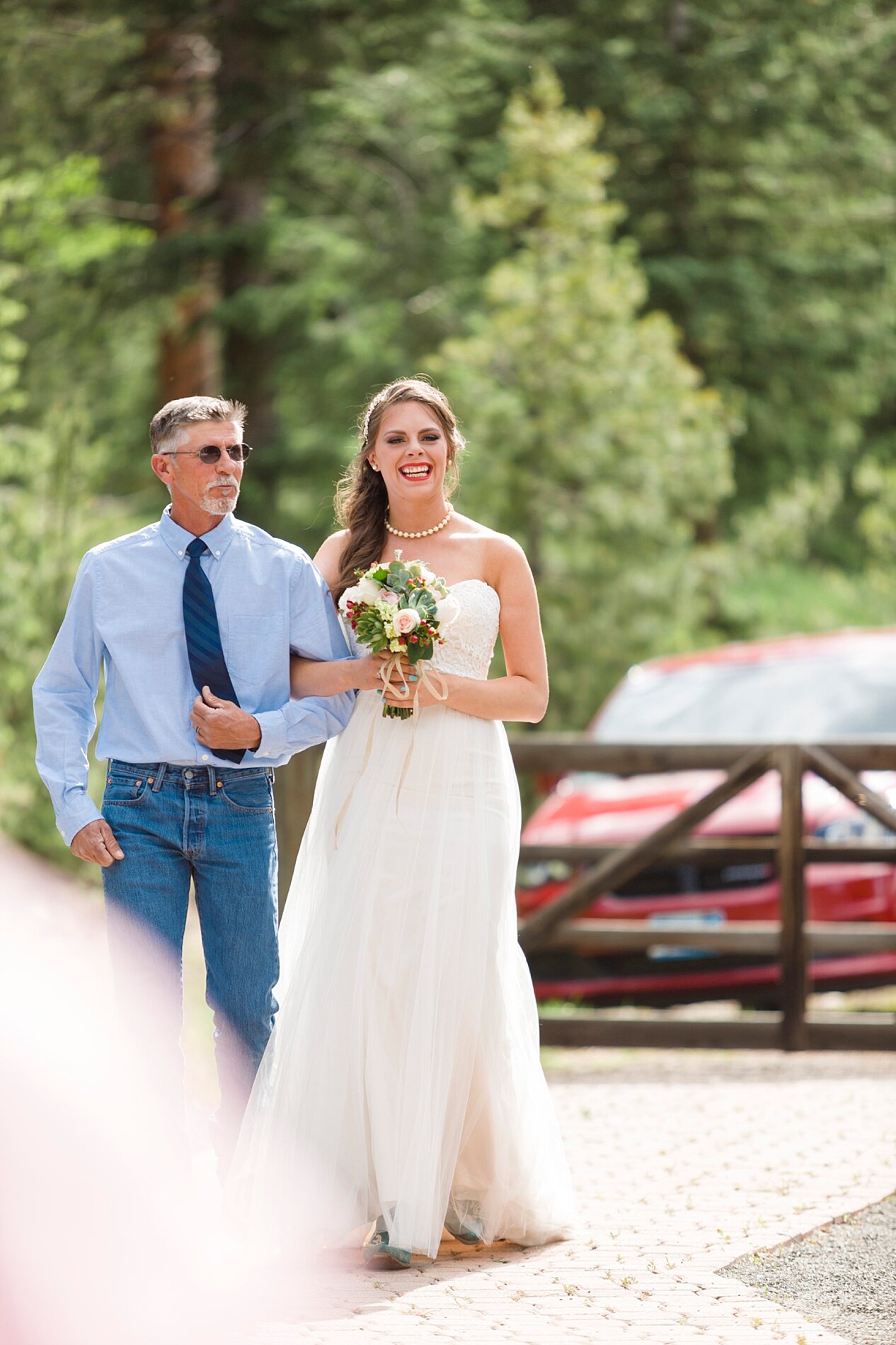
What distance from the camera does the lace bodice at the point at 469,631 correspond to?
4.77m

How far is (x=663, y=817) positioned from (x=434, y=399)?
4245mm

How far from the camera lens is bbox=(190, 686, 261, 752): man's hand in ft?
14.1

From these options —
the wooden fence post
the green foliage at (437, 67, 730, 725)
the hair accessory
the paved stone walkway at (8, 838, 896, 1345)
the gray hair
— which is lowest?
the paved stone walkway at (8, 838, 896, 1345)

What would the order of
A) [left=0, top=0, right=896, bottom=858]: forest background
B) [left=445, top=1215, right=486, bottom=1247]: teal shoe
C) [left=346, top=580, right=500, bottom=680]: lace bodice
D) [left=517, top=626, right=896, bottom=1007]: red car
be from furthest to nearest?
[left=0, top=0, right=896, bottom=858]: forest background → [left=517, top=626, right=896, bottom=1007]: red car → [left=346, top=580, right=500, bottom=680]: lace bodice → [left=445, top=1215, right=486, bottom=1247]: teal shoe

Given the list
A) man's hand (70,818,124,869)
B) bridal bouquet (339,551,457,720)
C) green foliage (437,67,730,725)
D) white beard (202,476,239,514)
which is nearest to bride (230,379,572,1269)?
bridal bouquet (339,551,457,720)

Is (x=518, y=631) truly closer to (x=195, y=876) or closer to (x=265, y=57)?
(x=195, y=876)

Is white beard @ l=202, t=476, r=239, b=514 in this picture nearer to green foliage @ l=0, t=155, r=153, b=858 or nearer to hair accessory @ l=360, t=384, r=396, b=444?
hair accessory @ l=360, t=384, r=396, b=444

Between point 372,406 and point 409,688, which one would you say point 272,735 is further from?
point 372,406

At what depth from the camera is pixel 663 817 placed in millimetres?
8602

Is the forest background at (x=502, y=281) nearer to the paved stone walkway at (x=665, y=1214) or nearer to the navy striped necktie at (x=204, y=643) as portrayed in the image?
the paved stone walkway at (x=665, y=1214)

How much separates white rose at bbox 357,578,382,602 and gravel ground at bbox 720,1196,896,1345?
80.8 inches

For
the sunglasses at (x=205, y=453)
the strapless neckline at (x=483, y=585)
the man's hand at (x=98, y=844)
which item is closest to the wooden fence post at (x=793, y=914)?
the strapless neckline at (x=483, y=585)

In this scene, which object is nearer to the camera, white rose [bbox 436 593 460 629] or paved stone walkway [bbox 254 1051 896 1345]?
paved stone walkway [bbox 254 1051 896 1345]

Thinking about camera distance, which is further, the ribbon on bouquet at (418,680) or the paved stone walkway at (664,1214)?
the ribbon on bouquet at (418,680)
